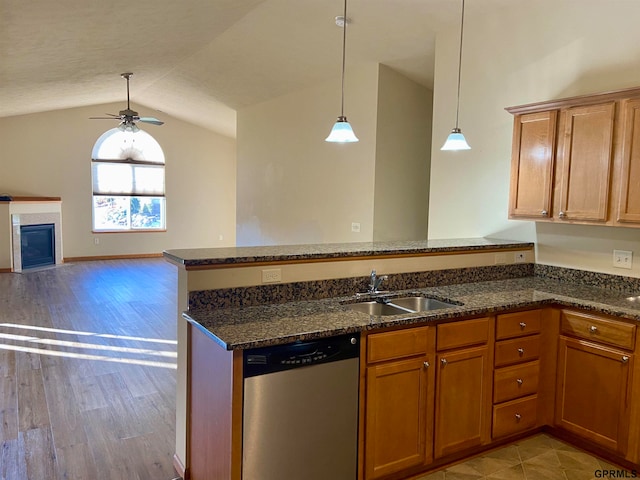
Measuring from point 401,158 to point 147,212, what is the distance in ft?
23.6

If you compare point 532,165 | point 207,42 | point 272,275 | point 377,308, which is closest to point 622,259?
point 532,165

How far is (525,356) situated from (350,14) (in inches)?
127

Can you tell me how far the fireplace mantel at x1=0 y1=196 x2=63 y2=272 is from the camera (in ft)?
28.0

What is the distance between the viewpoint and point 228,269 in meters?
2.43

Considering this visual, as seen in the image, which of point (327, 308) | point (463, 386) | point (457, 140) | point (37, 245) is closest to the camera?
point (327, 308)

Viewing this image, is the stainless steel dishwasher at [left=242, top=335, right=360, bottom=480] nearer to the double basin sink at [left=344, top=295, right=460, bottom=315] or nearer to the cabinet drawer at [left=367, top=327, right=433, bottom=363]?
the cabinet drawer at [left=367, top=327, right=433, bottom=363]

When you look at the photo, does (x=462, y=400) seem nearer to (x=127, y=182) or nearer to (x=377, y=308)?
(x=377, y=308)

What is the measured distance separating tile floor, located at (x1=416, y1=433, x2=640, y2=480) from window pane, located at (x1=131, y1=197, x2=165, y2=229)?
951 cm

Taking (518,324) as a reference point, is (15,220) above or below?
above

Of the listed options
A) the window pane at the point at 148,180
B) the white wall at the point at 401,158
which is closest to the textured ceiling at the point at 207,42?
the white wall at the point at 401,158

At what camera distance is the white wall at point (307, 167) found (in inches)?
217

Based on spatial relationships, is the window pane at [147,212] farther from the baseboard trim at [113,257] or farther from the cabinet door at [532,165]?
the cabinet door at [532,165]

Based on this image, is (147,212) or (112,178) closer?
(112,178)

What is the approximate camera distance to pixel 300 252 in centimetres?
274
